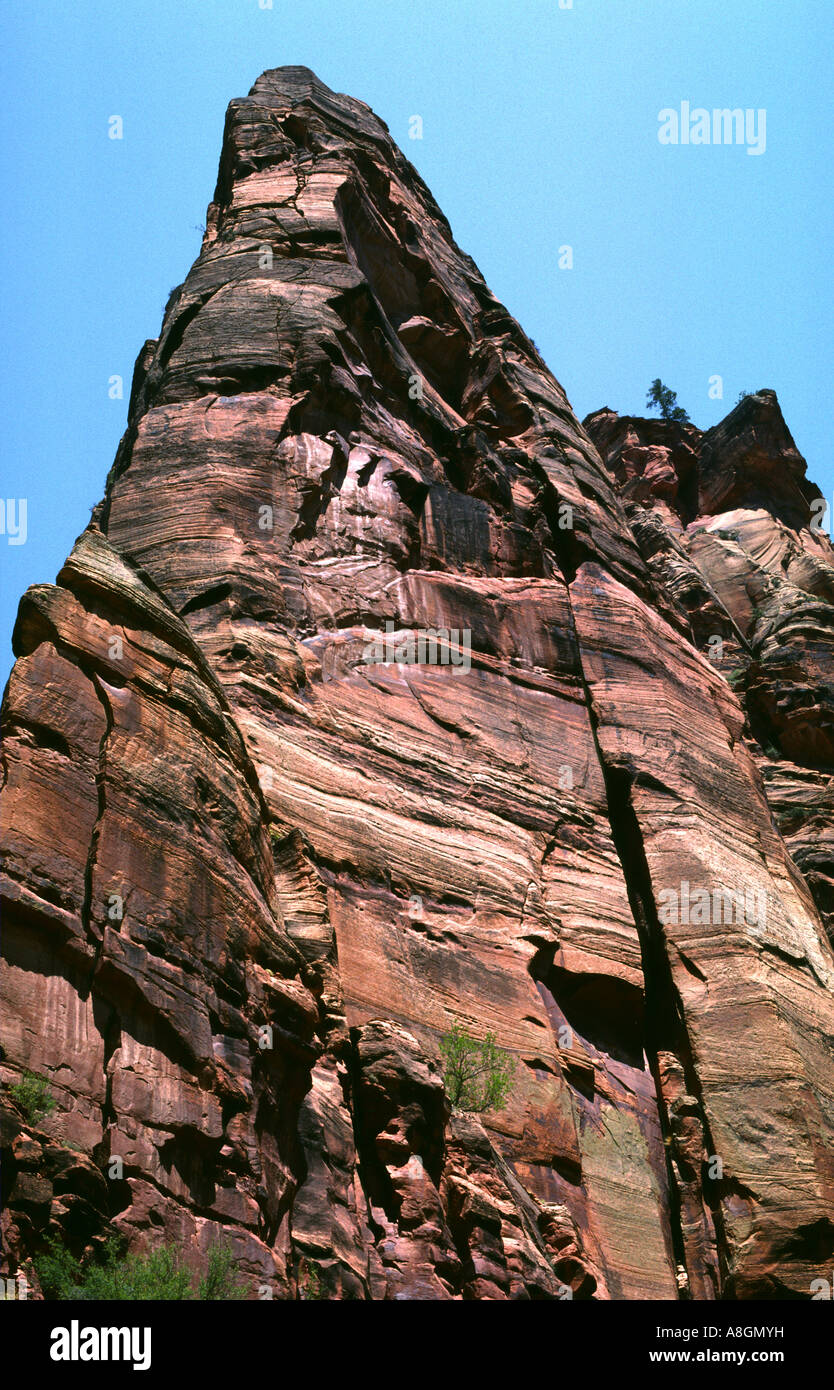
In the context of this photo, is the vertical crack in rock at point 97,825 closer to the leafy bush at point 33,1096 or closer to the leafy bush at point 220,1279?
the leafy bush at point 33,1096

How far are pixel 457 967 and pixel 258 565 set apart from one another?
23.3ft

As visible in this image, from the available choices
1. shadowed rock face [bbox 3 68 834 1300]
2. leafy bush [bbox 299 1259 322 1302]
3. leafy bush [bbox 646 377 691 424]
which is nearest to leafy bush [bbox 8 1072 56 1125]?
shadowed rock face [bbox 3 68 834 1300]

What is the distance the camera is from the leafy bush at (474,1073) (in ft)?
62.8

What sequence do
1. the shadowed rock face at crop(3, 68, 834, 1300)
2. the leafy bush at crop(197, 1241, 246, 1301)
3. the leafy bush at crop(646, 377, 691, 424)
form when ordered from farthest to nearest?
1. the leafy bush at crop(646, 377, 691, 424)
2. the shadowed rock face at crop(3, 68, 834, 1300)
3. the leafy bush at crop(197, 1241, 246, 1301)

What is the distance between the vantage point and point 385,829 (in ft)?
71.5

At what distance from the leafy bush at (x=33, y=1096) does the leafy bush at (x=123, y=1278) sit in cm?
105

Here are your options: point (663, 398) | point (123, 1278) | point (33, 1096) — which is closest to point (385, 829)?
point (33, 1096)

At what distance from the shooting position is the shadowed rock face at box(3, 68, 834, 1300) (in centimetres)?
1452

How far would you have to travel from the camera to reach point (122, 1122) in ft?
44.6

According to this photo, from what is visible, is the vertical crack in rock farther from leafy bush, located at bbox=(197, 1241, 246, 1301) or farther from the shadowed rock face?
leafy bush, located at bbox=(197, 1241, 246, 1301)


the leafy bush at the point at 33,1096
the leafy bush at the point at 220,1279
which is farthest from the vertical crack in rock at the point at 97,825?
the leafy bush at the point at 220,1279

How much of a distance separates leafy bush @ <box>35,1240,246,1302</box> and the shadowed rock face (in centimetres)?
24

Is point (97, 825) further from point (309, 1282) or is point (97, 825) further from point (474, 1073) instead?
point (474, 1073)

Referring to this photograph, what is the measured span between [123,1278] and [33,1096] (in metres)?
1.63
